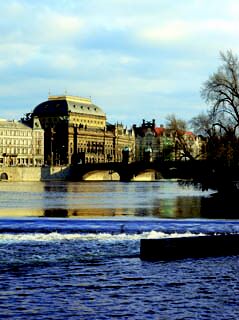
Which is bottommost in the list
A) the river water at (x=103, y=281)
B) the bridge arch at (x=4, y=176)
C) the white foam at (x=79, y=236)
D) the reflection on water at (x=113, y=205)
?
the river water at (x=103, y=281)

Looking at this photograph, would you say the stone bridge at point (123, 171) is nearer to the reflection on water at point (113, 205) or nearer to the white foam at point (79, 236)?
the reflection on water at point (113, 205)

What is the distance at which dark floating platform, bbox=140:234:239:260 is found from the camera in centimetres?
2158

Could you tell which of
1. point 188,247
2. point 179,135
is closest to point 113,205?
point 179,135

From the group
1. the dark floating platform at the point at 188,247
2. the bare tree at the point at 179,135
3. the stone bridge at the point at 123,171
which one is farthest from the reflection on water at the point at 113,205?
the stone bridge at the point at 123,171

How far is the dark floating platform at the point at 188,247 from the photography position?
21.6m

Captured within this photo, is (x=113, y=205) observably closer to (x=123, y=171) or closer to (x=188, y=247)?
(x=188, y=247)

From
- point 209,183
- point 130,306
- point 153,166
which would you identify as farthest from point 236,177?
point 153,166

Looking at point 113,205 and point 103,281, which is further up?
point 113,205

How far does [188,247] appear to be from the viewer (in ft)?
72.5

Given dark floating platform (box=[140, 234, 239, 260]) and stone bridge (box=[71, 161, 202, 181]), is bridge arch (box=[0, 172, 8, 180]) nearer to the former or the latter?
stone bridge (box=[71, 161, 202, 181])

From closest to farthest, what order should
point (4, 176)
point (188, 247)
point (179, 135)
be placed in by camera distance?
point (188, 247), point (179, 135), point (4, 176)

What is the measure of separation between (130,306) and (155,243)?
261 inches

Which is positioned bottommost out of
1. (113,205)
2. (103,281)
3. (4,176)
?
(103,281)

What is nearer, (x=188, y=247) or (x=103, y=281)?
(x=103, y=281)
